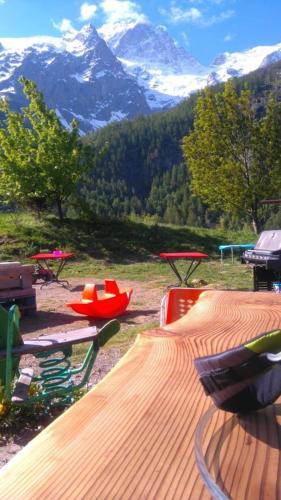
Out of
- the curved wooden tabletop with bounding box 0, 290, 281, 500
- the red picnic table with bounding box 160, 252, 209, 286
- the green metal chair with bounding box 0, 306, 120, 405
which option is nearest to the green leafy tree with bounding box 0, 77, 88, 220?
the red picnic table with bounding box 160, 252, 209, 286

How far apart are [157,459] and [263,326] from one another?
3.09ft

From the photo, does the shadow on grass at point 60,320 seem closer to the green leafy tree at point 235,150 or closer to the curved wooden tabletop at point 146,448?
the curved wooden tabletop at point 146,448

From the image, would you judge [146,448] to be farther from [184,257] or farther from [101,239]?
[101,239]

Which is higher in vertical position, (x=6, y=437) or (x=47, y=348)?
(x=47, y=348)

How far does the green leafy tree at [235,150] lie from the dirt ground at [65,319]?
10.8 meters

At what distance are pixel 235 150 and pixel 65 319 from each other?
1613cm

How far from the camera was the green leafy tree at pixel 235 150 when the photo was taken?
22.0 meters

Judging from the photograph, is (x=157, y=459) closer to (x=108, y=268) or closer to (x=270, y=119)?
(x=108, y=268)

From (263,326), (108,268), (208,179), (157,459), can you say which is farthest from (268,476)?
(208,179)

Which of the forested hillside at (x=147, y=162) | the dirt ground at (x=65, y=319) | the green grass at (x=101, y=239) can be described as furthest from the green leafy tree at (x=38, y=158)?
the forested hillside at (x=147, y=162)

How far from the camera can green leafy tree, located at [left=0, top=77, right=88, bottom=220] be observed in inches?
715

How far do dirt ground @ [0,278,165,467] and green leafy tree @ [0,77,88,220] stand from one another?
6.12m

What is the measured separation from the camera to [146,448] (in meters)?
0.78

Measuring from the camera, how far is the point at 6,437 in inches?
139
